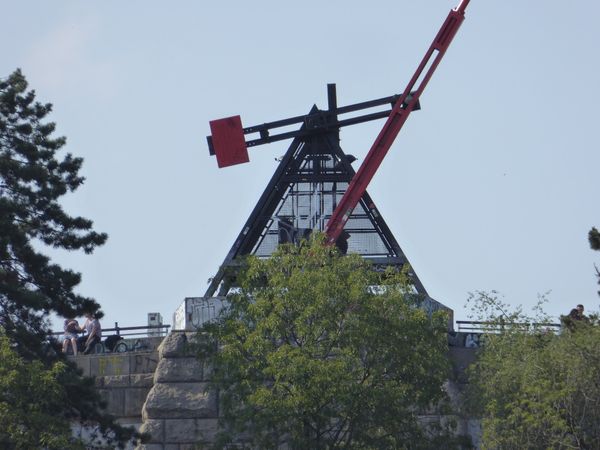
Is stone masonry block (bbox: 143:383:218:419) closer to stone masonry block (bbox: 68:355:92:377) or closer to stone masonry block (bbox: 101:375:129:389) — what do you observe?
stone masonry block (bbox: 101:375:129:389)

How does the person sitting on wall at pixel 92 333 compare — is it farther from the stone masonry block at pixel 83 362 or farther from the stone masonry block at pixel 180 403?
the stone masonry block at pixel 180 403

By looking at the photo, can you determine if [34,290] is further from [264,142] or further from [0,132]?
[264,142]

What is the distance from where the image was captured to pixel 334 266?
126 ft

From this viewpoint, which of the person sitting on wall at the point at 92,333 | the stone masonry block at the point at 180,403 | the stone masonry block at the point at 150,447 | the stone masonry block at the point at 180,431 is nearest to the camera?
the stone masonry block at the point at 150,447

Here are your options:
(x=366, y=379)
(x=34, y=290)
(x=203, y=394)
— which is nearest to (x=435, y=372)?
(x=366, y=379)

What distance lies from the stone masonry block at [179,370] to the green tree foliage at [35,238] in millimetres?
1988

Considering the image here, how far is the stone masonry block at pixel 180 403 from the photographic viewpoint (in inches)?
1655

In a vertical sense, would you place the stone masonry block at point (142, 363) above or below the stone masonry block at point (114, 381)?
above

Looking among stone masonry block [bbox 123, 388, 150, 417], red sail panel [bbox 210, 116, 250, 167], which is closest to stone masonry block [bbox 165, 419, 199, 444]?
stone masonry block [bbox 123, 388, 150, 417]

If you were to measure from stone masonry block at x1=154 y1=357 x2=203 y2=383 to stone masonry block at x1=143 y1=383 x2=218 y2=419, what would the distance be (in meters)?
0.23

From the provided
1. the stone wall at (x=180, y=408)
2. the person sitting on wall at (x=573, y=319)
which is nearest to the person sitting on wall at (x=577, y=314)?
the person sitting on wall at (x=573, y=319)

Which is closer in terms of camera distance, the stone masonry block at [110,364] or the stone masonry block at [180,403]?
the stone masonry block at [180,403]

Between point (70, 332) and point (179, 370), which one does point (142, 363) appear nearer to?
point (179, 370)

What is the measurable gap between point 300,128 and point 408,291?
7.67 m
